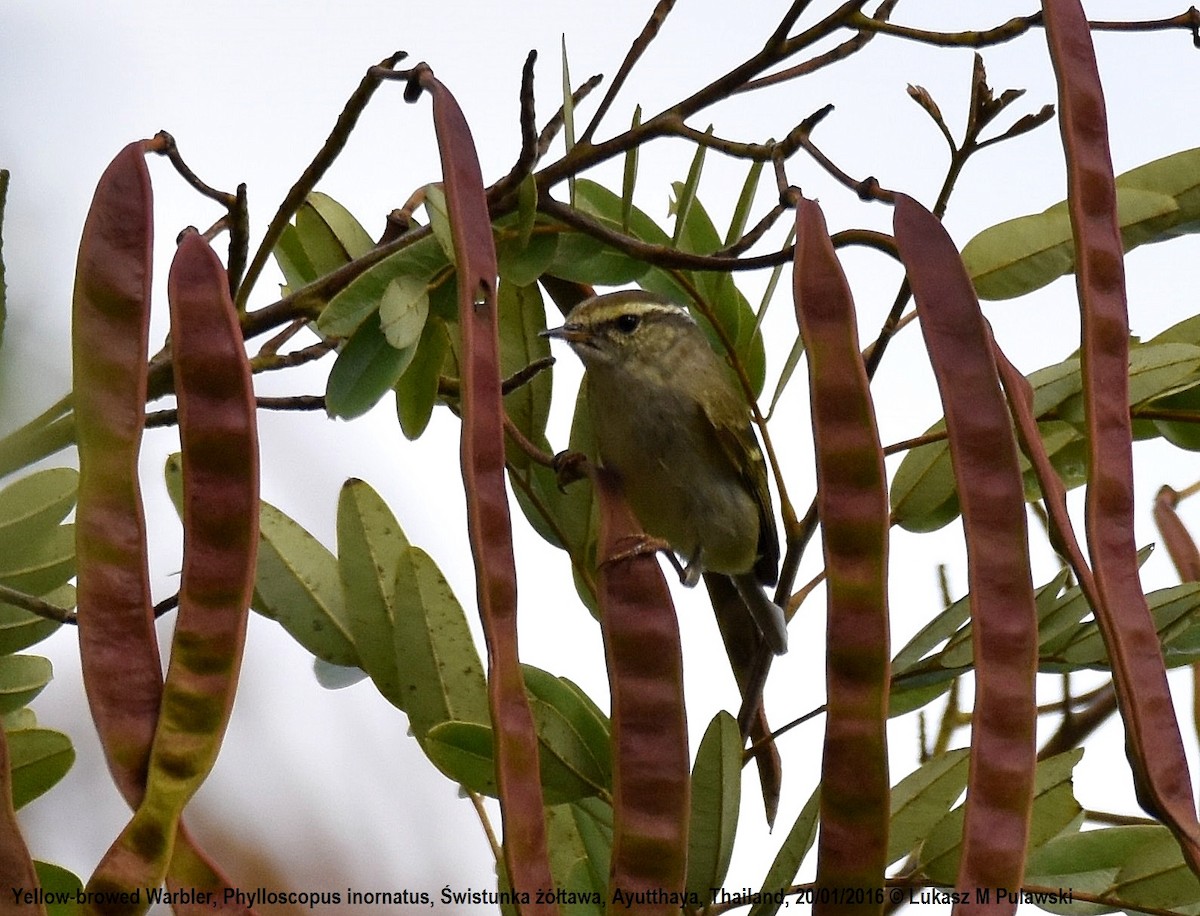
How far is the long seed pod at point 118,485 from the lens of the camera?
124 cm

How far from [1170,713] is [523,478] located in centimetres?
102

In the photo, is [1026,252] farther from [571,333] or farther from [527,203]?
[571,333]

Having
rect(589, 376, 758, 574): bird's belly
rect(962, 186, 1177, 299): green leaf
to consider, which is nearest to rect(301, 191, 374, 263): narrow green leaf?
rect(962, 186, 1177, 299): green leaf

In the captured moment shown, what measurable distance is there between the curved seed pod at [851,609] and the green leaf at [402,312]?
0.50m

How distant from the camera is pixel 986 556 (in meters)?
1.35

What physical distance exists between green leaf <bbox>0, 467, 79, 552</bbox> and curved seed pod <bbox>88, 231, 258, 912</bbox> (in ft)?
2.31

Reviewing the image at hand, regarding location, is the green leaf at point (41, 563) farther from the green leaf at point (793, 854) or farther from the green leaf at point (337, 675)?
the green leaf at point (793, 854)

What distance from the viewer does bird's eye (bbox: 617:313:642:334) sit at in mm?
3094

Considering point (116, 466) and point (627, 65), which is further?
point (627, 65)

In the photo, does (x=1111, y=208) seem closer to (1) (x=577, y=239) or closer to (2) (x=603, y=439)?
(1) (x=577, y=239)

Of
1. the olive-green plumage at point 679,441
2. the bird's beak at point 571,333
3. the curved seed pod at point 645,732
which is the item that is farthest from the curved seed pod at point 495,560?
the olive-green plumage at point 679,441

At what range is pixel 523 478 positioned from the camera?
6.91ft

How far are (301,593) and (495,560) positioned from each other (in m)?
0.79

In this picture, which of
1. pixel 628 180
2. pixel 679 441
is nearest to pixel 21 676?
pixel 628 180
